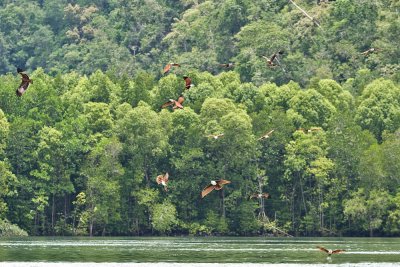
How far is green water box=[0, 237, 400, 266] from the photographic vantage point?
83.9 metres

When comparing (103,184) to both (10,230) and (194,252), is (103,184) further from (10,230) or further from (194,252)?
(194,252)

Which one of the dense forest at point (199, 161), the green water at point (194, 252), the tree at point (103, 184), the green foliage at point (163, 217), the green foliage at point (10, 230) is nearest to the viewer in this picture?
the green water at point (194, 252)

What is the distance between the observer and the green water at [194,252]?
8388 cm

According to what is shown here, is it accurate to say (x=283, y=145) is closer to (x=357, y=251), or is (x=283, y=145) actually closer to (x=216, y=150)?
(x=216, y=150)

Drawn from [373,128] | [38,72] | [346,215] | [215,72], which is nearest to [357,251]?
[346,215]

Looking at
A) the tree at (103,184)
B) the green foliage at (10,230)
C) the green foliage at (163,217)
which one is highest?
the tree at (103,184)

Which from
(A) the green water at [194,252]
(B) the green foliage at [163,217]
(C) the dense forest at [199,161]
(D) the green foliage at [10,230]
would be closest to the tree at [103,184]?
(C) the dense forest at [199,161]

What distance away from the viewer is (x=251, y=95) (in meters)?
159

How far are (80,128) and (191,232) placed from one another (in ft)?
55.4

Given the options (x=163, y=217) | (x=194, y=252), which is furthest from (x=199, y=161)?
(x=194, y=252)

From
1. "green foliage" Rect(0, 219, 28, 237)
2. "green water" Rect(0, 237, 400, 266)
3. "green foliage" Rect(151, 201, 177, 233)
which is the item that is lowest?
"green water" Rect(0, 237, 400, 266)

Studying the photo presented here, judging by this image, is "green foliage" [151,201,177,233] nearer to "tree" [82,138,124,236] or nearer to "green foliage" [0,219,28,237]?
"tree" [82,138,124,236]

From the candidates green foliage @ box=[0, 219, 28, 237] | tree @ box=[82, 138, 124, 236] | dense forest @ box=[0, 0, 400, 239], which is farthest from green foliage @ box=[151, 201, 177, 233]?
green foliage @ box=[0, 219, 28, 237]

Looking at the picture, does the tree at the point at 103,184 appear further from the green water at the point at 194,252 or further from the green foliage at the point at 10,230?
the green water at the point at 194,252
